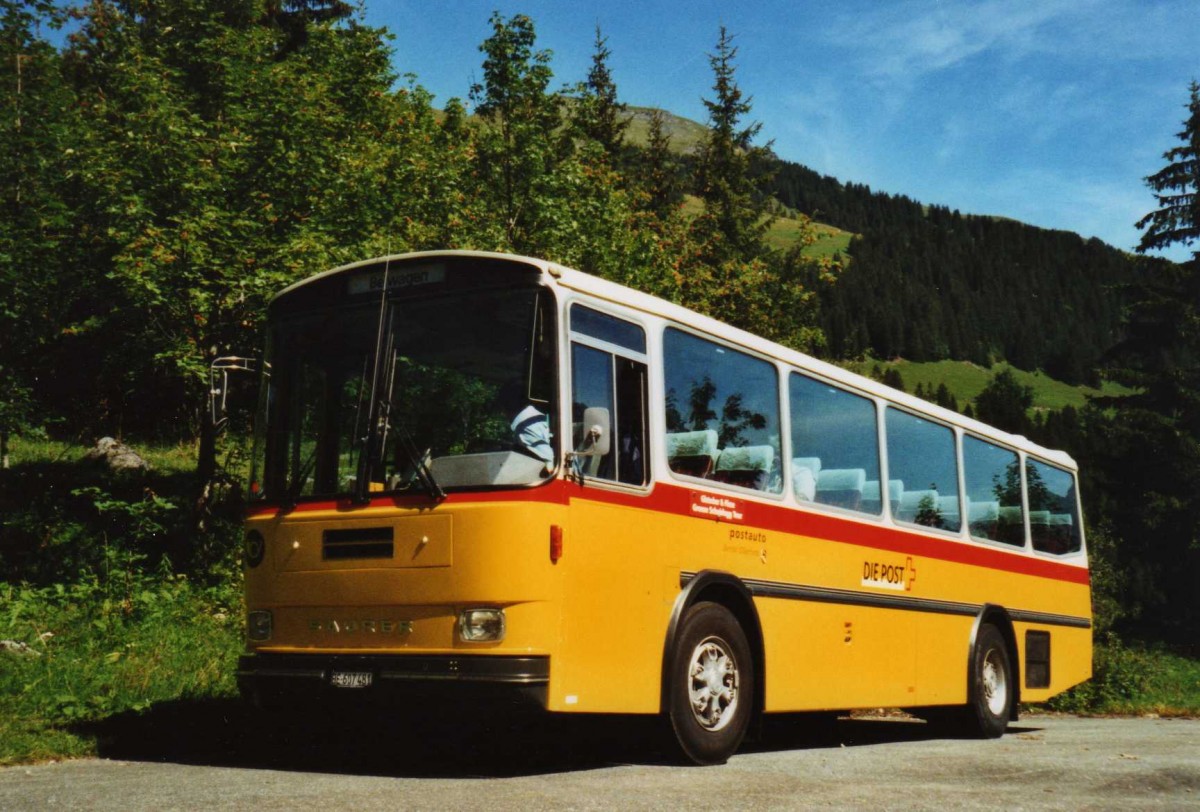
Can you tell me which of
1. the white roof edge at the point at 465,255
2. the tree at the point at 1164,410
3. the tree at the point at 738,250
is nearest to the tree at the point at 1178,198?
the tree at the point at 1164,410

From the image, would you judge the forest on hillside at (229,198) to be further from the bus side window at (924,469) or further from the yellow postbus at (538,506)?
the bus side window at (924,469)

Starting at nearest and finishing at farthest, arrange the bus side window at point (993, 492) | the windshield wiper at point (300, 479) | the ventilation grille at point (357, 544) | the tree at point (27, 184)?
the ventilation grille at point (357, 544) → the windshield wiper at point (300, 479) → the bus side window at point (993, 492) → the tree at point (27, 184)

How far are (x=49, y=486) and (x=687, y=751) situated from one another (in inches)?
690

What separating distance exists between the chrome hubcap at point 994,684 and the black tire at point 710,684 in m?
5.09

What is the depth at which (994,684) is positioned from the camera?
13219 millimetres

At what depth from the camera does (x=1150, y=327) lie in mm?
46812

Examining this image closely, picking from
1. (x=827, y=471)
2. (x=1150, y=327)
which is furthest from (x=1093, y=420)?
(x=827, y=471)

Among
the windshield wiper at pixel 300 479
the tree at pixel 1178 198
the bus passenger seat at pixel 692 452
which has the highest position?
the tree at pixel 1178 198

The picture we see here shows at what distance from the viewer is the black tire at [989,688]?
12.7 metres

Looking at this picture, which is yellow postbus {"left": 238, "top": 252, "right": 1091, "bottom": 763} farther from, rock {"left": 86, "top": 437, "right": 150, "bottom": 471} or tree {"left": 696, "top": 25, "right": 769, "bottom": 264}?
tree {"left": 696, "top": 25, "right": 769, "bottom": 264}

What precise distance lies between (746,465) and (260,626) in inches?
137

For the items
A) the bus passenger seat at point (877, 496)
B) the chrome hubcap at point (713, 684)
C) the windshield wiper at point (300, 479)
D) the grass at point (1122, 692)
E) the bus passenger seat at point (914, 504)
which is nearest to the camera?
the windshield wiper at point (300, 479)

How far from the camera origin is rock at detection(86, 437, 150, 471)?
24641 millimetres

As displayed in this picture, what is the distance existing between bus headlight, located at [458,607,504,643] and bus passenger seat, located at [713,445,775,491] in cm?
225
